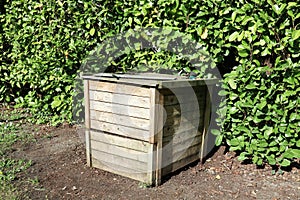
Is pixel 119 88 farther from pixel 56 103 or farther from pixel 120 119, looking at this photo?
pixel 56 103

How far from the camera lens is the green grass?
2.73 m

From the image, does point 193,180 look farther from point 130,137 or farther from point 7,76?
point 7,76

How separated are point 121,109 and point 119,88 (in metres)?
0.19

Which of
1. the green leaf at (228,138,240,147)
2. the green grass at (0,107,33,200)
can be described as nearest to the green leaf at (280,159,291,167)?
the green leaf at (228,138,240,147)

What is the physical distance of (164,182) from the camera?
2.88m

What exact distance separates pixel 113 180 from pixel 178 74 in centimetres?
125

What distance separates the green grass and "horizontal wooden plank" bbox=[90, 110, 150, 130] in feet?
3.05

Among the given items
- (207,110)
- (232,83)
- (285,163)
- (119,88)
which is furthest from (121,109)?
(285,163)

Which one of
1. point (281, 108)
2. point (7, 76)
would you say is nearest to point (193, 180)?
point (281, 108)

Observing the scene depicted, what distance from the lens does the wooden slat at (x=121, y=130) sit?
269 centimetres

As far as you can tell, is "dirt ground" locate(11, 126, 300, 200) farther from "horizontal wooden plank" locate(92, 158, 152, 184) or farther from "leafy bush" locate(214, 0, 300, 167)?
"leafy bush" locate(214, 0, 300, 167)

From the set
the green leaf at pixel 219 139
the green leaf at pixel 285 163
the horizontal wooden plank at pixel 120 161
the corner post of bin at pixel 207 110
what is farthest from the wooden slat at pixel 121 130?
the green leaf at pixel 285 163

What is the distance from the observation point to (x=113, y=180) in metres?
2.93

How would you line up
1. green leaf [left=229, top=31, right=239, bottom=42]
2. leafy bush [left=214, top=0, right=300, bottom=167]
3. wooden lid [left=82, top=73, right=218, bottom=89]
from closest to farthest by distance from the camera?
1. wooden lid [left=82, top=73, right=218, bottom=89]
2. leafy bush [left=214, top=0, right=300, bottom=167]
3. green leaf [left=229, top=31, right=239, bottom=42]
